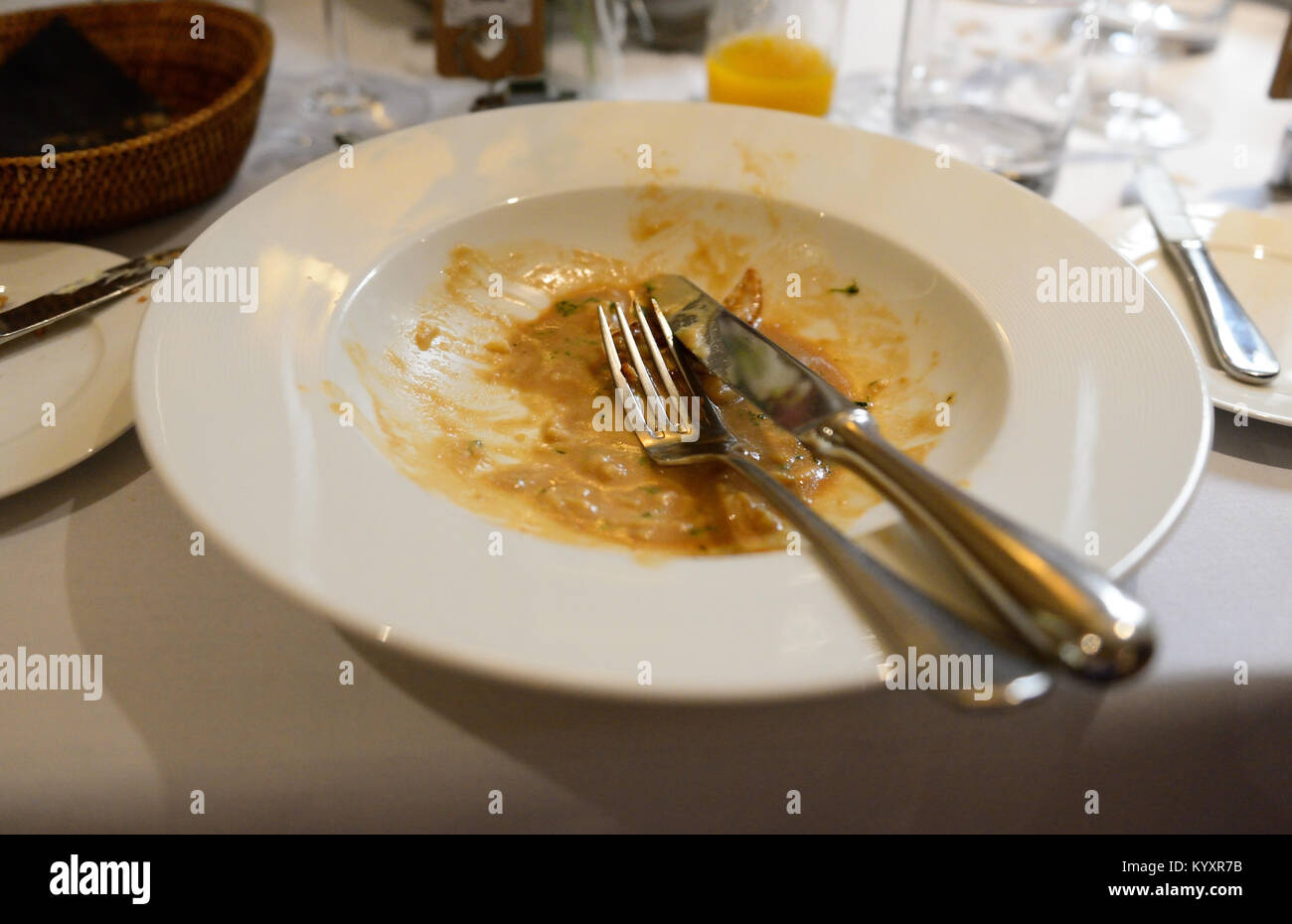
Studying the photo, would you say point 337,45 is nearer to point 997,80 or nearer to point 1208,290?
point 997,80

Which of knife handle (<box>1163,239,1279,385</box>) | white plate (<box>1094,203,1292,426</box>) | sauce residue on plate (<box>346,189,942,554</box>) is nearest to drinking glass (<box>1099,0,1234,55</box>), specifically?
white plate (<box>1094,203,1292,426</box>)

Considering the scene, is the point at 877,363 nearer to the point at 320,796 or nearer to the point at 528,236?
the point at 528,236

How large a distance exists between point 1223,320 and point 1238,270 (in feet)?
0.61

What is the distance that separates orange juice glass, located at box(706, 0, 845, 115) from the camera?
1491mm

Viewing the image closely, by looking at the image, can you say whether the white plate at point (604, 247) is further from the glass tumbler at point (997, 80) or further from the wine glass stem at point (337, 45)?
the wine glass stem at point (337, 45)

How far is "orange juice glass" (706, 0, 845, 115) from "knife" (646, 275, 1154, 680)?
755 millimetres

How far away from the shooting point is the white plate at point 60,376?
0.85 metres

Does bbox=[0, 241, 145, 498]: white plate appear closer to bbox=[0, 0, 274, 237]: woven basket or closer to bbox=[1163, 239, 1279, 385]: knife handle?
bbox=[0, 0, 274, 237]: woven basket

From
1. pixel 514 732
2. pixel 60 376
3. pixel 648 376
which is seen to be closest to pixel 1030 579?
pixel 514 732

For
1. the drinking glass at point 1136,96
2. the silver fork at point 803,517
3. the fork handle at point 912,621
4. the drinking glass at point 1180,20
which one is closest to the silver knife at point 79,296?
the silver fork at point 803,517

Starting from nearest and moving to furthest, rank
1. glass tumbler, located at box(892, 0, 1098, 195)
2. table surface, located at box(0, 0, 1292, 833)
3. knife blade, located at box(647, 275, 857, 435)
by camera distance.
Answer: table surface, located at box(0, 0, 1292, 833)
knife blade, located at box(647, 275, 857, 435)
glass tumbler, located at box(892, 0, 1098, 195)

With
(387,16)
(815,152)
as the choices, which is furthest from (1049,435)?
(387,16)

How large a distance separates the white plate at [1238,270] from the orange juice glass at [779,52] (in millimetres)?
526

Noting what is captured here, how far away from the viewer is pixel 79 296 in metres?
1.00
